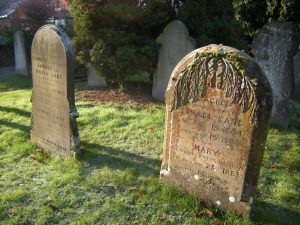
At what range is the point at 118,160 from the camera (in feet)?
17.5

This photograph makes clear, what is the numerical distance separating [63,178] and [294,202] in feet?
10.9

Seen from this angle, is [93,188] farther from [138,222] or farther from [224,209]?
[224,209]

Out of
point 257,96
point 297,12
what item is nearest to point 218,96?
point 257,96

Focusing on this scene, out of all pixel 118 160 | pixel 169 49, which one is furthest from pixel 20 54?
pixel 118 160

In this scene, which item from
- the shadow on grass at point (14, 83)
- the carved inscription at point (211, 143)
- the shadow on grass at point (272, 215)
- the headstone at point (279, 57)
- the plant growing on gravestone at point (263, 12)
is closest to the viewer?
the carved inscription at point (211, 143)

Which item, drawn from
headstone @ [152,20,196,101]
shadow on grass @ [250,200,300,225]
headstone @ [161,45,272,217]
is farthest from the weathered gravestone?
headstone @ [152,20,196,101]

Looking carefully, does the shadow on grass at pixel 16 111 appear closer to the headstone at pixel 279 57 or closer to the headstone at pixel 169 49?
the headstone at pixel 169 49

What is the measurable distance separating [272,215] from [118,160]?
2515mm

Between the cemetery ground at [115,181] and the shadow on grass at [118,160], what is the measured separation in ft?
0.05

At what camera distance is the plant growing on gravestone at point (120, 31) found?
8.36 m

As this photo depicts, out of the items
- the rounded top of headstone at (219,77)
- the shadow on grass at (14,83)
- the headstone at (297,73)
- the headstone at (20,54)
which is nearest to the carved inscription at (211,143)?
the rounded top of headstone at (219,77)

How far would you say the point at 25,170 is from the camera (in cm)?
511

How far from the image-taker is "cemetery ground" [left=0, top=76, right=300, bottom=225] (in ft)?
13.0

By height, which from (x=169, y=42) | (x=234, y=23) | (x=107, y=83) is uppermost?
(x=234, y=23)
